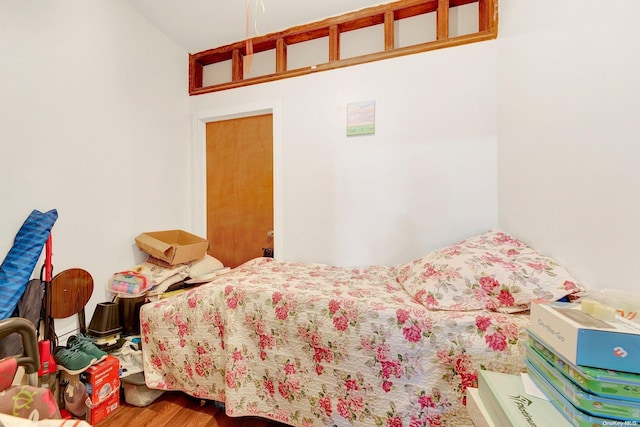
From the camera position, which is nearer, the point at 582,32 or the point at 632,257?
the point at 632,257

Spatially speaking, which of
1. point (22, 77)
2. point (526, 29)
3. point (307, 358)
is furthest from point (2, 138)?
point (526, 29)

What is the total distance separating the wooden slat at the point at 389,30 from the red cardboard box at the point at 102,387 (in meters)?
2.69

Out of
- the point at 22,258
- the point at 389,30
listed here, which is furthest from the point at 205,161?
the point at 389,30

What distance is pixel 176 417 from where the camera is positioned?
4.41 ft

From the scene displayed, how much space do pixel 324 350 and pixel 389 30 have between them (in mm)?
2140

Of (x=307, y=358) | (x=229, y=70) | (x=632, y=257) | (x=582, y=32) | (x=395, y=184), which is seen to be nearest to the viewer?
(x=632, y=257)

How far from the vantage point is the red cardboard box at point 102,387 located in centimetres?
127

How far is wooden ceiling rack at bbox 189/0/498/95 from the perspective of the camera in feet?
5.51

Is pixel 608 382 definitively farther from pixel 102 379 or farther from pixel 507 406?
pixel 102 379

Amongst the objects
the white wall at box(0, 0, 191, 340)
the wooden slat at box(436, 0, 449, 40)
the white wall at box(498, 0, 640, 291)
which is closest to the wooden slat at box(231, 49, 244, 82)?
the white wall at box(0, 0, 191, 340)

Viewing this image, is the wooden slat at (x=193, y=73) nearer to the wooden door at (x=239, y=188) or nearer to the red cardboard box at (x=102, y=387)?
the wooden door at (x=239, y=188)

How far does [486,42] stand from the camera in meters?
1.63

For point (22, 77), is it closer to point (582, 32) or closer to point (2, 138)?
point (2, 138)

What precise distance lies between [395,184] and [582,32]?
3.62ft
